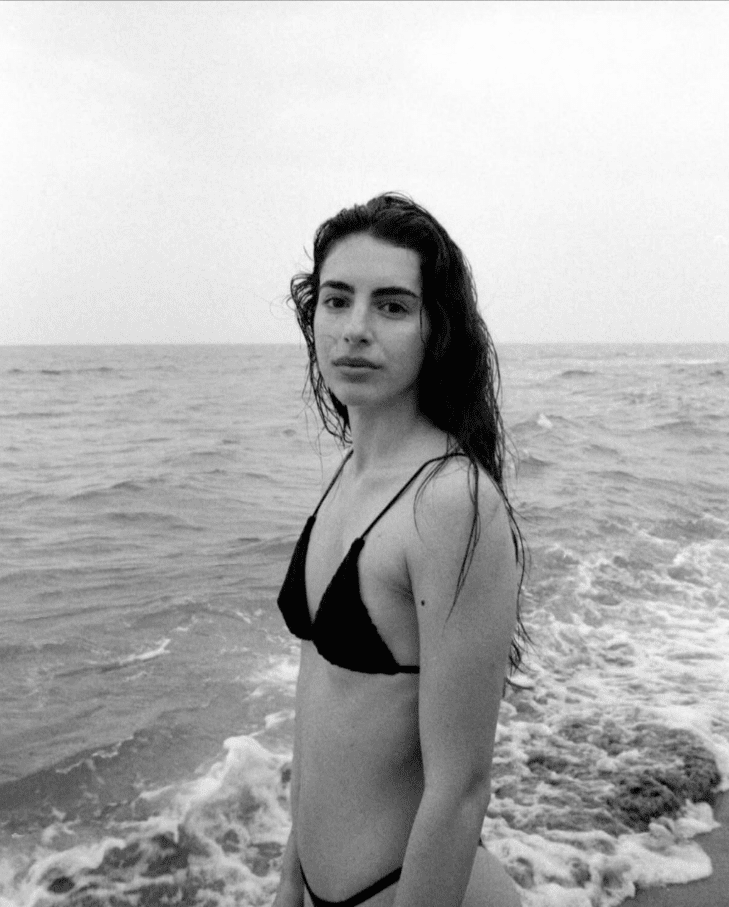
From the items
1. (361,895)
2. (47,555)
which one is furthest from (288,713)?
(47,555)

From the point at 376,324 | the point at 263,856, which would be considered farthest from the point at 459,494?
the point at 263,856

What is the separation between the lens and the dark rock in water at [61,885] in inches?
149

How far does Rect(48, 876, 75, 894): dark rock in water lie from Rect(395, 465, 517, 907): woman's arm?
9.14 feet

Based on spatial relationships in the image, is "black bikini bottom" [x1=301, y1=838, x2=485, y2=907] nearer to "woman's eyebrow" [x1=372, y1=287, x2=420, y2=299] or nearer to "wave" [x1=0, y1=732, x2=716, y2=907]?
"woman's eyebrow" [x1=372, y1=287, x2=420, y2=299]

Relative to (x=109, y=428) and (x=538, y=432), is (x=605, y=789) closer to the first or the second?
(x=538, y=432)

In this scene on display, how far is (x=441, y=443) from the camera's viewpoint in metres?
1.79

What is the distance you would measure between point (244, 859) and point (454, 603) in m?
2.98

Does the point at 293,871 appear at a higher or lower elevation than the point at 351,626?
lower

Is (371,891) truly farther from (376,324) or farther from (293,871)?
(376,324)

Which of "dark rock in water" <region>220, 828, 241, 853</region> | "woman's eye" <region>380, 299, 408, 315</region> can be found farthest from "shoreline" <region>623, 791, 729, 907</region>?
"woman's eye" <region>380, 299, 408, 315</region>

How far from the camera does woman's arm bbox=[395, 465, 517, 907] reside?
155 cm

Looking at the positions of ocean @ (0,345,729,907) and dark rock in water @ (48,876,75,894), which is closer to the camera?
dark rock in water @ (48,876,75,894)

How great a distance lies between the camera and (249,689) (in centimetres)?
582

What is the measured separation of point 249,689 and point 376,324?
→ 14.8ft
